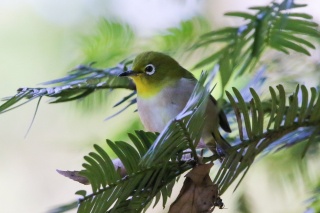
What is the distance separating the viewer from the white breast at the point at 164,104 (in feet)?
2.29

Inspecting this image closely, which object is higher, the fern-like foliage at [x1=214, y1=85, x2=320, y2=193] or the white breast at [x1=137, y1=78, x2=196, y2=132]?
the white breast at [x1=137, y1=78, x2=196, y2=132]

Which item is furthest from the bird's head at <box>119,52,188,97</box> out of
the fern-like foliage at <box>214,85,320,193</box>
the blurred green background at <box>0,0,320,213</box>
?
the blurred green background at <box>0,0,320,213</box>

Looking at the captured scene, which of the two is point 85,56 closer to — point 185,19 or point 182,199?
point 185,19

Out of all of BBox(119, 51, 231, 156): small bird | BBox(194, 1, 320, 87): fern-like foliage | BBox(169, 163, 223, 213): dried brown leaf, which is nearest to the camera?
BBox(194, 1, 320, 87): fern-like foliage

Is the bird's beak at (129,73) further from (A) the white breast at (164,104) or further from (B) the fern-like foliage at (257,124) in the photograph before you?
(B) the fern-like foliage at (257,124)

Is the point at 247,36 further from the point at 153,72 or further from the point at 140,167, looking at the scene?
the point at 153,72

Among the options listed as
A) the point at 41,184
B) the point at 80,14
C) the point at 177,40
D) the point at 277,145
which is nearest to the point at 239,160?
the point at 277,145

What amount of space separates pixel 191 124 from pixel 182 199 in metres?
0.07

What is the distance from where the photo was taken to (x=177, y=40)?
33.4 inches

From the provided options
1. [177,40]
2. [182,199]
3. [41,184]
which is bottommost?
[182,199]

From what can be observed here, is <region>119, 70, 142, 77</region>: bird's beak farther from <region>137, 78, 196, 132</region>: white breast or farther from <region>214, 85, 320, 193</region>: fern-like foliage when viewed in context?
<region>214, 85, 320, 193</region>: fern-like foliage

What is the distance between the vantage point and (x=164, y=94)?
727mm

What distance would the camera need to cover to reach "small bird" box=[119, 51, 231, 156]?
0.69 m

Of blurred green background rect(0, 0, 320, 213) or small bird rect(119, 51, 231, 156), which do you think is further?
blurred green background rect(0, 0, 320, 213)
